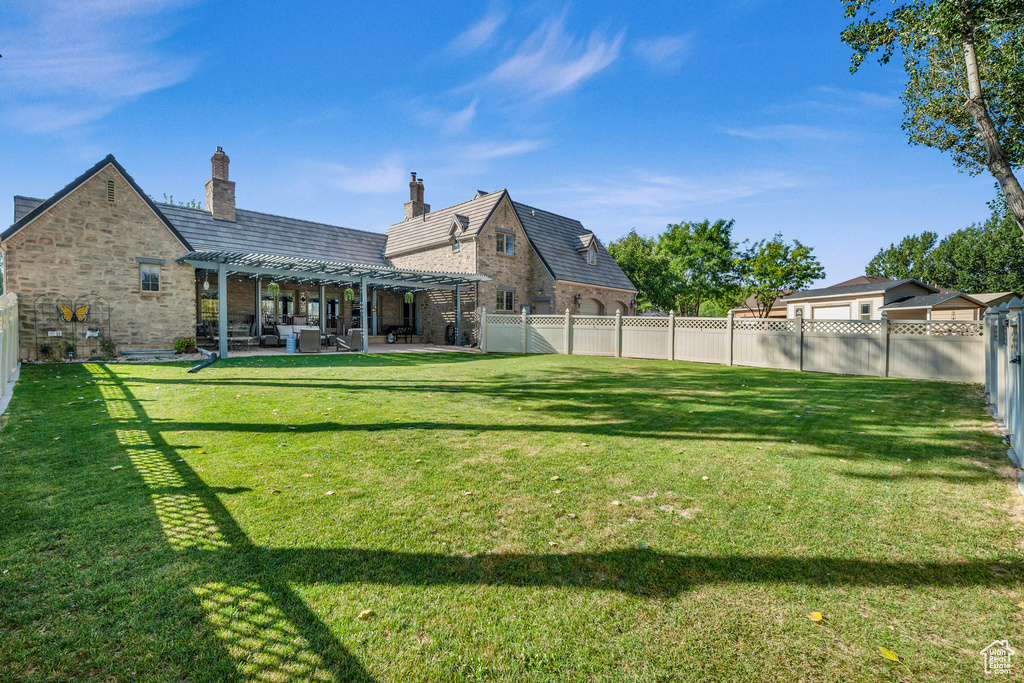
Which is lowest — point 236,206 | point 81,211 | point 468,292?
point 468,292

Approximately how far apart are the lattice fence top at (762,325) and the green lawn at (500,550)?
8115 mm

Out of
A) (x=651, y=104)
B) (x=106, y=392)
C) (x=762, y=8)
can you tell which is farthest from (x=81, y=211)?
(x=762, y=8)

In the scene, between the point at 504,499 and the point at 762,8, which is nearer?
the point at 504,499

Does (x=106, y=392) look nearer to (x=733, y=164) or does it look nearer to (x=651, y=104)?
(x=651, y=104)

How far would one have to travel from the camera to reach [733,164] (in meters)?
21.4

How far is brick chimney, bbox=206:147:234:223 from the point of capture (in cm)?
2048

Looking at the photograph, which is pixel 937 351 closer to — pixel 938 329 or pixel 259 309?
pixel 938 329

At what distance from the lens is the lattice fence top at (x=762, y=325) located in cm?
1350

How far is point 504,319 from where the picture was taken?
1972 cm

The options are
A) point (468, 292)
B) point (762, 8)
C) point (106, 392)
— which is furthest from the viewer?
point (468, 292)

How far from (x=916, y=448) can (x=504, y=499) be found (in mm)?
4781

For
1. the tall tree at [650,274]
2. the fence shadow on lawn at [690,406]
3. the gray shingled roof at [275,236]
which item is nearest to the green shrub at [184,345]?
the gray shingled roof at [275,236]

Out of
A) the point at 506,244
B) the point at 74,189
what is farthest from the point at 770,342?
the point at 74,189

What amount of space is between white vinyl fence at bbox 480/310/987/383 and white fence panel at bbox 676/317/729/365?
33mm
